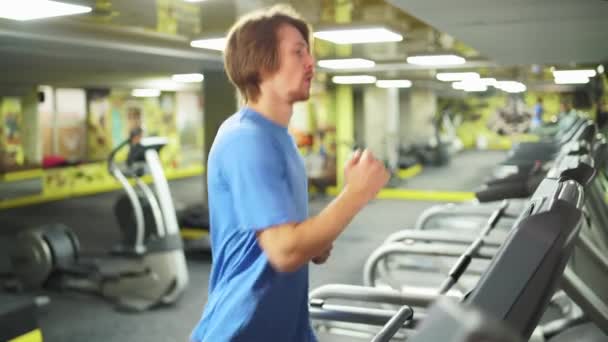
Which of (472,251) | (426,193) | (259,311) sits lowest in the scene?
(426,193)

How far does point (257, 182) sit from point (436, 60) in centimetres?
543

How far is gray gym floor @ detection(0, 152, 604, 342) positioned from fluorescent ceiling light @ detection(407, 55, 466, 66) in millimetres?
2120

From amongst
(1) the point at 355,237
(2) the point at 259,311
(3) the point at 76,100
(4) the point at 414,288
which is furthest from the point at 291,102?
(3) the point at 76,100

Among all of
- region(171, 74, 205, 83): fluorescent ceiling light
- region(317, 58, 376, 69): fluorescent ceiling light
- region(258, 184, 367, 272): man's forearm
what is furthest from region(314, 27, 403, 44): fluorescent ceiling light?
region(171, 74, 205, 83): fluorescent ceiling light

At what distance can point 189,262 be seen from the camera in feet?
20.4

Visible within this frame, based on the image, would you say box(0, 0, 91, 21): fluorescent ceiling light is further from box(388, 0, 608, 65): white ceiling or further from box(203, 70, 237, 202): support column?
box(203, 70, 237, 202): support column

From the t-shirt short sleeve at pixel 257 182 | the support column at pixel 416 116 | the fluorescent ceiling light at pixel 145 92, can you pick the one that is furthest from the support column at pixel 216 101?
the support column at pixel 416 116

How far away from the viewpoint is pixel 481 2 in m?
2.16

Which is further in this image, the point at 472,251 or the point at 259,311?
the point at 472,251

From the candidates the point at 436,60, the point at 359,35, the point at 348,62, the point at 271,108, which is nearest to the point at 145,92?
the point at 348,62

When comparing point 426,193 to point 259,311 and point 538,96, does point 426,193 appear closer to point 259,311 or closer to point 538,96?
point 259,311

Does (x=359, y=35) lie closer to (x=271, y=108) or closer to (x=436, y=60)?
(x=436, y=60)

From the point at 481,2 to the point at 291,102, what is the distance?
1294mm

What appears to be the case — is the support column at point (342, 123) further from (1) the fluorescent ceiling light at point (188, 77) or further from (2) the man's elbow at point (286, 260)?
(2) the man's elbow at point (286, 260)
